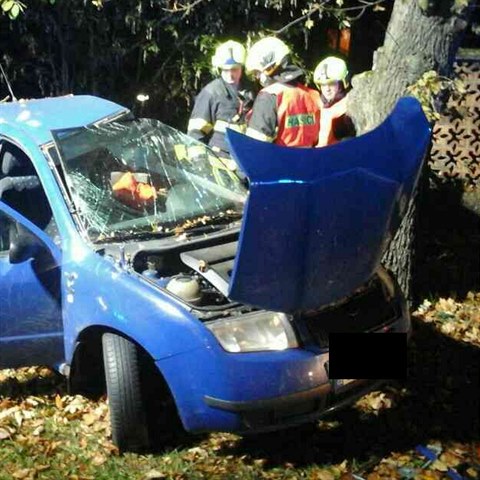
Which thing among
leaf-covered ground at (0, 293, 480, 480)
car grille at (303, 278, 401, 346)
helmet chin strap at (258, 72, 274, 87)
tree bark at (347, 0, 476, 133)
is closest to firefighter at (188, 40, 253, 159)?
helmet chin strap at (258, 72, 274, 87)

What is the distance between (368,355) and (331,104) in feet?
9.79

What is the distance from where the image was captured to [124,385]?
14.2ft

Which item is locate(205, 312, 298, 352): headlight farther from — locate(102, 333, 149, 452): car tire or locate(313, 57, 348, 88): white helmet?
locate(313, 57, 348, 88): white helmet

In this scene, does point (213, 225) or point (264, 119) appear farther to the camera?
point (264, 119)

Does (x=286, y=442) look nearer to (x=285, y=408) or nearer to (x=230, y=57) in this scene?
(x=285, y=408)

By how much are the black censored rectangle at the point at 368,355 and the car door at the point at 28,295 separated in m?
1.64

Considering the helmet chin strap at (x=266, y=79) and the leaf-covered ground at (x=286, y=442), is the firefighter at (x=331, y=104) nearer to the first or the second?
the helmet chin strap at (x=266, y=79)

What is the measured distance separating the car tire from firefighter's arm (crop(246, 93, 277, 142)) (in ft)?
8.19

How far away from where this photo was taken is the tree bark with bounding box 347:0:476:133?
5590 mm

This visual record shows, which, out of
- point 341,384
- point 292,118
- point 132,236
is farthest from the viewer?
point 292,118

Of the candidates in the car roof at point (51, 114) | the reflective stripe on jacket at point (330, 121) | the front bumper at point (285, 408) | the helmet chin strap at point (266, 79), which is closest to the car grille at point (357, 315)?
the front bumper at point (285, 408)

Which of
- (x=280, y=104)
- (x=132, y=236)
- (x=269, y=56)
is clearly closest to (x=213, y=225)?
(x=132, y=236)

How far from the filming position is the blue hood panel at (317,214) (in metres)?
3.77

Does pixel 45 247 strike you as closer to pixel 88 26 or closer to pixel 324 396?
pixel 324 396
